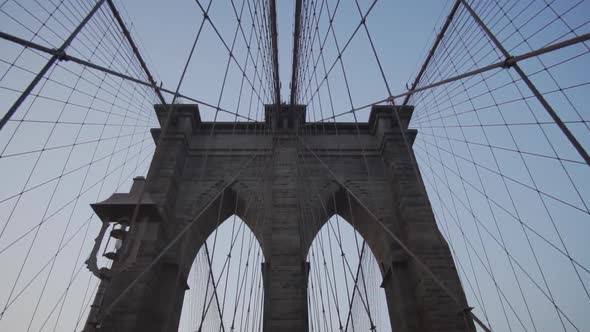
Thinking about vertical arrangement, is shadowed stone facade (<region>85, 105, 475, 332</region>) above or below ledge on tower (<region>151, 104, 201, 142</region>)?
below

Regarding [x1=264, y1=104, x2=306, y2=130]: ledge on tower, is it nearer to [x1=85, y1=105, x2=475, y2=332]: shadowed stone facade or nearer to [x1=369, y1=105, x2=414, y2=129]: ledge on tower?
[x1=85, y1=105, x2=475, y2=332]: shadowed stone facade

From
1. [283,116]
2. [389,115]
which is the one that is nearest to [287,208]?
[283,116]

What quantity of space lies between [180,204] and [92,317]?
6.57 m

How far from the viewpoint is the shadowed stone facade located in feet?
23.9

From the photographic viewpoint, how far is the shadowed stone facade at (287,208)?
286 inches

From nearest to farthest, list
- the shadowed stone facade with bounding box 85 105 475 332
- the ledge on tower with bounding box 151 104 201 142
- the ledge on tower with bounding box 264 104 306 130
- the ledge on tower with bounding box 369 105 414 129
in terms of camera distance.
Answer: the shadowed stone facade with bounding box 85 105 475 332 < the ledge on tower with bounding box 151 104 201 142 < the ledge on tower with bounding box 264 104 306 130 < the ledge on tower with bounding box 369 105 414 129

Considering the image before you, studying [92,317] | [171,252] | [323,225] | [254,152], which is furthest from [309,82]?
[92,317]

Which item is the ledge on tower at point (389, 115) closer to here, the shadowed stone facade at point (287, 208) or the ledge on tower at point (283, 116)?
the shadowed stone facade at point (287, 208)

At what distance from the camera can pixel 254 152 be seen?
10875mm

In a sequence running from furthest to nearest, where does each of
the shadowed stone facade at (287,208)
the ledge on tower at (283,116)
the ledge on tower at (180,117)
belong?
the ledge on tower at (283,116), the ledge on tower at (180,117), the shadowed stone facade at (287,208)

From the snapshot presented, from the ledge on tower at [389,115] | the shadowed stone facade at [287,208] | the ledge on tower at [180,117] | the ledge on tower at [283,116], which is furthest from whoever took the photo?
the ledge on tower at [389,115]

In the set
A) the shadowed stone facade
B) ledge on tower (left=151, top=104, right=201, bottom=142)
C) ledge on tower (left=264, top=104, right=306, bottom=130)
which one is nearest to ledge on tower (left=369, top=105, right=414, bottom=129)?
the shadowed stone facade

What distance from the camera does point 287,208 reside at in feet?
29.4

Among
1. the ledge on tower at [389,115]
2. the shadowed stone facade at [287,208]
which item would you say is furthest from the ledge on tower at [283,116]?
the ledge on tower at [389,115]
